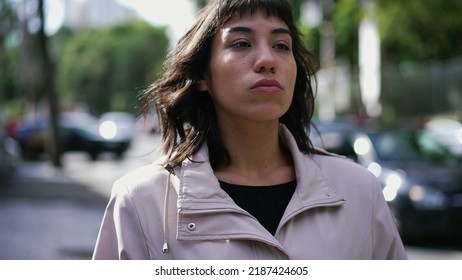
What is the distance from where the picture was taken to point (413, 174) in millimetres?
7980

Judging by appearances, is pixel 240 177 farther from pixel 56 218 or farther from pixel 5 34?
pixel 5 34

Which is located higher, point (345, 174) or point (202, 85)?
point (202, 85)

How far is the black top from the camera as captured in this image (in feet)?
6.41

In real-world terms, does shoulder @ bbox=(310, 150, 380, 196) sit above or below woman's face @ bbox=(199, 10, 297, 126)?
below

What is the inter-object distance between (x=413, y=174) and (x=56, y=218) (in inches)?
180

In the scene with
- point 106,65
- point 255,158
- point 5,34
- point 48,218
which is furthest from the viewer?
point 106,65

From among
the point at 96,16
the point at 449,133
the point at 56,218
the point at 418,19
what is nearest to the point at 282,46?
the point at 56,218

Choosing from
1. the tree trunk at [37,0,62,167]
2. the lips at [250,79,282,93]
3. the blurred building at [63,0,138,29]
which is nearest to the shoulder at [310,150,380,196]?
the lips at [250,79,282,93]

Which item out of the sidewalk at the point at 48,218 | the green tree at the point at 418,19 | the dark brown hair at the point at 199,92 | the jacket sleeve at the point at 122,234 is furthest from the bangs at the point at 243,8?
the green tree at the point at 418,19

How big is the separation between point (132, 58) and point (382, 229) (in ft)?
235

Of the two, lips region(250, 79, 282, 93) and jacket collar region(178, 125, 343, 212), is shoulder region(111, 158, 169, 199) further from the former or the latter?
lips region(250, 79, 282, 93)

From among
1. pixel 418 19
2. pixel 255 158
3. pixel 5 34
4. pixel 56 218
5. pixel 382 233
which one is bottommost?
pixel 56 218

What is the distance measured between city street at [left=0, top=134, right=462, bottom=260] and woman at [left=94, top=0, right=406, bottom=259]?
262 mm
